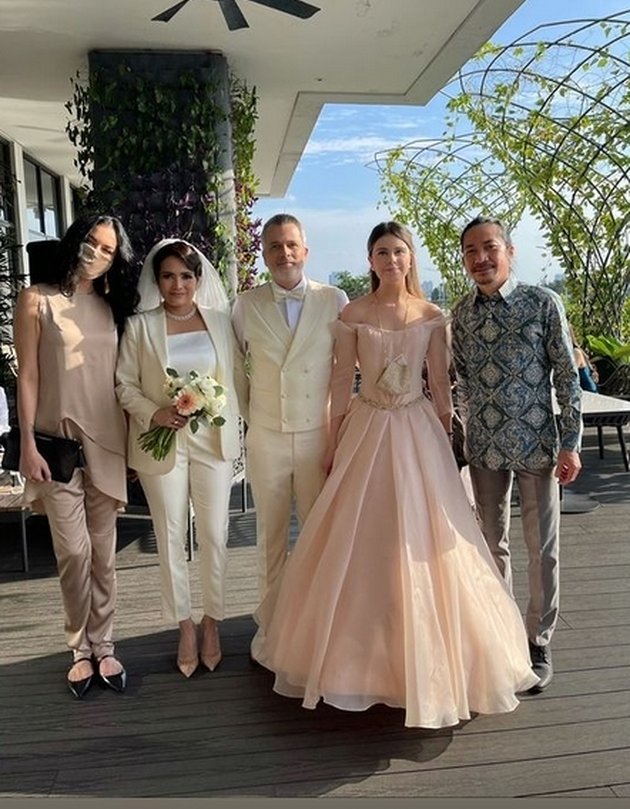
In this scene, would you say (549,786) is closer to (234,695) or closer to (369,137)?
(234,695)

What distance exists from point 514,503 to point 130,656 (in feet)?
9.35

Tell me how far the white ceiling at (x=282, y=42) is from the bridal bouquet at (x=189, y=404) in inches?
101

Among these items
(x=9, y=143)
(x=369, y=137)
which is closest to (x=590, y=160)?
(x=369, y=137)

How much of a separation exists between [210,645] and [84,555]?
0.59m

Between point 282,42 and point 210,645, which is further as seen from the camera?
point 282,42

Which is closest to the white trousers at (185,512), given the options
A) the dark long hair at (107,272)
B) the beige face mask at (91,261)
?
the dark long hair at (107,272)

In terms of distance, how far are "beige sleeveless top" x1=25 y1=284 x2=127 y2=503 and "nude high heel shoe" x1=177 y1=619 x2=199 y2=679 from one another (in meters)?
0.57

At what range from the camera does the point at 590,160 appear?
247 inches

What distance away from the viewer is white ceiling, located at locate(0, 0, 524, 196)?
3936 millimetres

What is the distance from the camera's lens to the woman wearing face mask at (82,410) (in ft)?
7.55

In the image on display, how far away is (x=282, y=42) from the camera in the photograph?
4.52 meters

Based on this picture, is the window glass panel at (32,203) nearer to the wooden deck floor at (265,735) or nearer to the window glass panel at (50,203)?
the window glass panel at (50,203)

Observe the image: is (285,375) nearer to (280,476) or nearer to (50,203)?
(280,476)

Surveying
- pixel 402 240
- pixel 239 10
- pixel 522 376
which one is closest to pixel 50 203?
pixel 239 10
